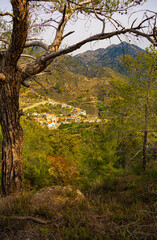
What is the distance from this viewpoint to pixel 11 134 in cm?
297

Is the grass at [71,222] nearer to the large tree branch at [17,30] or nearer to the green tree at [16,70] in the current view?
the green tree at [16,70]

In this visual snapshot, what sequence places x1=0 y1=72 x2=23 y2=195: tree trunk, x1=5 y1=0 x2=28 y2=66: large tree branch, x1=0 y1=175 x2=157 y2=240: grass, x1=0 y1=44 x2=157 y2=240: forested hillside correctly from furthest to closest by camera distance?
x1=0 y1=72 x2=23 y2=195: tree trunk < x1=5 y1=0 x2=28 y2=66: large tree branch < x1=0 y1=44 x2=157 y2=240: forested hillside < x1=0 y1=175 x2=157 y2=240: grass

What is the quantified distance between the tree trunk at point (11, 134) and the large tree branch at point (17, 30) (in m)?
0.31

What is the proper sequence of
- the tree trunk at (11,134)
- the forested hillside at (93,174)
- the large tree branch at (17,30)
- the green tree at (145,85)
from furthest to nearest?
the green tree at (145,85) → the tree trunk at (11,134) → the large tree branch at (17,30) → the forested hillside at (93,174)

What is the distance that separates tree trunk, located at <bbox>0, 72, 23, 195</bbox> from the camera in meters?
2.80

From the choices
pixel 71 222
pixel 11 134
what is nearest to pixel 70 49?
pixel 11 134

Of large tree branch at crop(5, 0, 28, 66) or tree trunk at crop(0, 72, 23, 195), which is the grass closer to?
tree trunk at crop(0, 72, 23, 195)

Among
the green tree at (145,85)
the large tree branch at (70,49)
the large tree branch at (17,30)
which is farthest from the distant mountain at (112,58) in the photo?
the green tree at (145,85)

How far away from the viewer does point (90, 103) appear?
2707 inches

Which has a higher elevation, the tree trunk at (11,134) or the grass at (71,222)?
the tree trunk at (11,134)

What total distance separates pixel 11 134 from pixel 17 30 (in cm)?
196

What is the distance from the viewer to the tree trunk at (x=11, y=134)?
280 centimetres

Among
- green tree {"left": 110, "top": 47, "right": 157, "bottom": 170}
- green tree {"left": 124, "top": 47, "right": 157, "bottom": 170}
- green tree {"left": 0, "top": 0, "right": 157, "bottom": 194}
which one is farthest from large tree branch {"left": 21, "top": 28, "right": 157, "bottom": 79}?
green tree {"left": 124, "top": 47, "right": 157, "bottom": 170}

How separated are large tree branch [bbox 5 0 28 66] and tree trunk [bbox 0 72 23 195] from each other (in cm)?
31
